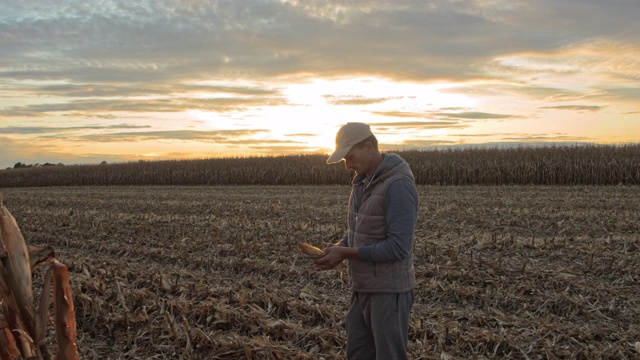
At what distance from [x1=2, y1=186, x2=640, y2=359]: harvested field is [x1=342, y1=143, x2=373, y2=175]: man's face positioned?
223cm

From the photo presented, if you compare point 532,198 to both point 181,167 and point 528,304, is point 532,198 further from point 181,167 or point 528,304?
point 181,167

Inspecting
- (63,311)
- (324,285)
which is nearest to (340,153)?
(63,311)

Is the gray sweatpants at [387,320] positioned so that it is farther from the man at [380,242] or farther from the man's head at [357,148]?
the man's head at [357,148]

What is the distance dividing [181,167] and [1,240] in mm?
35185

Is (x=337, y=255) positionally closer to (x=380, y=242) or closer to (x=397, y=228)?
(x=380, y=242)

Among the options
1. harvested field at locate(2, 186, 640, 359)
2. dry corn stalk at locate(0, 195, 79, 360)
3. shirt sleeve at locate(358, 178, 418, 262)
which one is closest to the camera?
dry corn stalk at locate(0, 195, 79, 360)

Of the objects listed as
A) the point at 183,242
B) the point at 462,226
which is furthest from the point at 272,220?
the point at 462,226

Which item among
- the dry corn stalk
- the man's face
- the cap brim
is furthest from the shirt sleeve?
the dry corn stalk

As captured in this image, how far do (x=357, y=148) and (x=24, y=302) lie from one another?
248 centimetres

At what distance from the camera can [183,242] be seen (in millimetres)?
11078

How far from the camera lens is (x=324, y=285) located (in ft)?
25.8

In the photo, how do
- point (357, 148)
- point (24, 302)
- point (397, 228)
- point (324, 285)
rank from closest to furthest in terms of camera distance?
1. point (24, 302)
2. point (397, 228)
3. point (357, 148)
4. point (324, 285)

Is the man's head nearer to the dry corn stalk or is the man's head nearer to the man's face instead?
the man's face

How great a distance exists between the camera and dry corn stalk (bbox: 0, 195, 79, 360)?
1.32 meters
